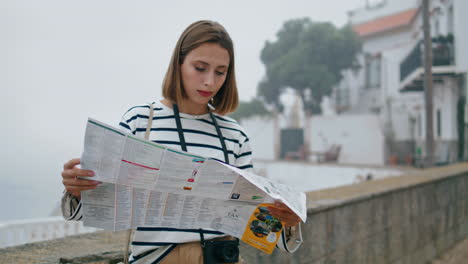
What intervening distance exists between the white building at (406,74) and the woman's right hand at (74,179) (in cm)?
1464

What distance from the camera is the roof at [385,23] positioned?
2251cm

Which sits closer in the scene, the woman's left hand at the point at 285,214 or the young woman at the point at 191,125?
the young woman at the point at 191,125

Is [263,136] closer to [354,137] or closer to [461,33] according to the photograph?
[354,137]

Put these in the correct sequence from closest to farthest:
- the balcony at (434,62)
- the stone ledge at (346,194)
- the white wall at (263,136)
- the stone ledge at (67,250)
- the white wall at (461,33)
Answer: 1. the stone ledge at (67,250)
2. the stone ledge at (346,194)
3. the white wall at (461,33)
4. the balcony at (434,62)
5. the white wall at (263,136)

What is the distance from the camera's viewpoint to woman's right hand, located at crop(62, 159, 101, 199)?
45.8 inches

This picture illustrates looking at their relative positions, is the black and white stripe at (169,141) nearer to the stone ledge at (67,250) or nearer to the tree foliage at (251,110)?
the stone ledge at (67,250)

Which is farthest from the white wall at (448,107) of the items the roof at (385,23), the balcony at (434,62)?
the roof at (385,23)

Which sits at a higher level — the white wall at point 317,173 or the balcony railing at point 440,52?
the balcony railing at point 440,52

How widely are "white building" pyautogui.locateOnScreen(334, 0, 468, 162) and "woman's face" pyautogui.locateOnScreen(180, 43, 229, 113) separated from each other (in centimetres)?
1423

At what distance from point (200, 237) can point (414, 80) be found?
16454 millimetres

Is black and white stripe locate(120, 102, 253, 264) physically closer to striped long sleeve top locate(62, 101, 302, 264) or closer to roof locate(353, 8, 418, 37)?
striped long sleeve top locate(62, 101, 302, 264)

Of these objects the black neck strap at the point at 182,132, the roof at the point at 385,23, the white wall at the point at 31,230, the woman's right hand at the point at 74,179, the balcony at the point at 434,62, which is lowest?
the white wall at the point at 31,230

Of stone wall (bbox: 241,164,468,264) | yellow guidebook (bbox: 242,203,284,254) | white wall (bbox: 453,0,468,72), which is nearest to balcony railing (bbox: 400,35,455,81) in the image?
white wall (bbox: 453,0,468,72)

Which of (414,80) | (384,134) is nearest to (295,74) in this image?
(384,134)
